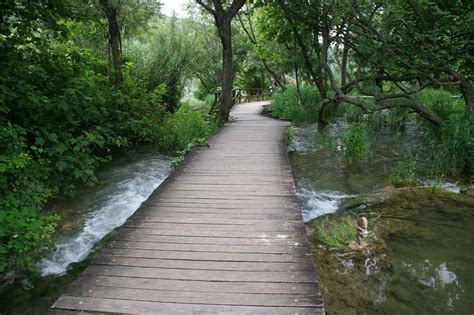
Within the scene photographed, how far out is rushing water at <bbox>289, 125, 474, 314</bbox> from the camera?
12.8 ft

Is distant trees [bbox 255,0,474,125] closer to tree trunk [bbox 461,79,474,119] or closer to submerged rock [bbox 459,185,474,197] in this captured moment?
tree trunk [bbox 461,79,474,119]

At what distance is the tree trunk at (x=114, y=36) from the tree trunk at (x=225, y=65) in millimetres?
3459

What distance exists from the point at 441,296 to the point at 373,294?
779mm

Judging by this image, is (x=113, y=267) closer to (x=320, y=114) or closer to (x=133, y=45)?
(x=320, y=114)

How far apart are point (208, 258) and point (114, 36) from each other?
8.45 metres

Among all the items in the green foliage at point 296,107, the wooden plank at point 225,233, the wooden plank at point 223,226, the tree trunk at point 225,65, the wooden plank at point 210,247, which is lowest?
the wooden plank at point 210,247

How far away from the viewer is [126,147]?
38.4 ft

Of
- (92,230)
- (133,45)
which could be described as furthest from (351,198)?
(133,45)

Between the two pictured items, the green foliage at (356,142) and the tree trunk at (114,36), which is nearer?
the green foliage at (356,142)

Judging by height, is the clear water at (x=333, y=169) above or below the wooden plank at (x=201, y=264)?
below

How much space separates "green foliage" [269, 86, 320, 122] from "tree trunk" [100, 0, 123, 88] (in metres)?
7.92

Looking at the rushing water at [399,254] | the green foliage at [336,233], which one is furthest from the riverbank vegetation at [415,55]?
the green foliage at [336,233]

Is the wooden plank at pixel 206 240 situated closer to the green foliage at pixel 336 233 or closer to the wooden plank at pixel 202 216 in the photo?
the wooden plank at pixel 202 216

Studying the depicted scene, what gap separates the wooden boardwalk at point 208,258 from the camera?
2846mm
